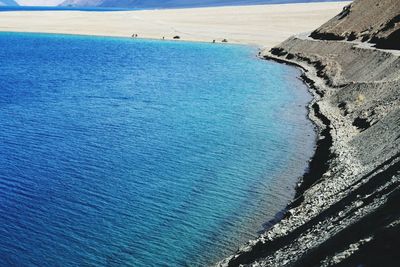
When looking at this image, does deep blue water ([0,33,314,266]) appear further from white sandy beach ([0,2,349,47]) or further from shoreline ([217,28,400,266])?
white sandy beach ([0,2,349,47])

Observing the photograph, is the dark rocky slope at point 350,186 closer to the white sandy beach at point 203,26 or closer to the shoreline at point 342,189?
the shoreline at point 342,189

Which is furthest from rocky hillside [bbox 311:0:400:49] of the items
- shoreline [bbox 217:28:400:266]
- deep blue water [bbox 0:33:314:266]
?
shoreline [bbox 217:28:400:266]

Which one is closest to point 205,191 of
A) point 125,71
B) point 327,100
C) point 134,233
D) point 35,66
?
point 134,233

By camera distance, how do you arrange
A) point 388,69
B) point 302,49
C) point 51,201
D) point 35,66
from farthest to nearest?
point 302,49, point 35,66, point 388,69, point 51,201

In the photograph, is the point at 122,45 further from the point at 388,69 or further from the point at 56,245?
the point at 56,245

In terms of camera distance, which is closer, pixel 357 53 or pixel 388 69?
pixel 388 69

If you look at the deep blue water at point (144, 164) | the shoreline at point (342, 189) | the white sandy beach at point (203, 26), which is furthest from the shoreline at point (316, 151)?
the white sandy beach at point (203, 26)
